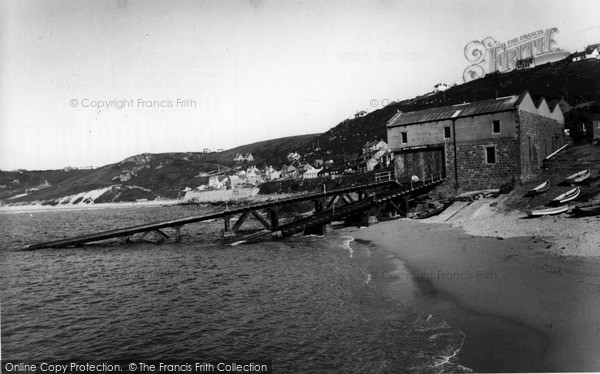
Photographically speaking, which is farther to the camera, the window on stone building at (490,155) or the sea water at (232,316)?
the window on stone building at (490,155)

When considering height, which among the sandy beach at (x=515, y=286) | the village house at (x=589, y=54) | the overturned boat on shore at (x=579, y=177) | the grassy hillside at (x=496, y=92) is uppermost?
the village house at (x=589, y=54)

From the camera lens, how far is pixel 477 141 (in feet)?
108

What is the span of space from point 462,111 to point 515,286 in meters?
26.5

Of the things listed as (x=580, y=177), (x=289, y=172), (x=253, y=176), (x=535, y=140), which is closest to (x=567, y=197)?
(x=580, y=177)

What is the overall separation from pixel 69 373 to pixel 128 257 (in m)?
16.4

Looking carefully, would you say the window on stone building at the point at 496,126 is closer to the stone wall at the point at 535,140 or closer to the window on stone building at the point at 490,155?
the window on stone building at the point at 490,155

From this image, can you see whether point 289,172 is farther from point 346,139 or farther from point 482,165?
point 482,165

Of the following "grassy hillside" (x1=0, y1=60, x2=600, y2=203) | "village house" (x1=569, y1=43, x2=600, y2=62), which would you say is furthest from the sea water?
"village house" (x1=569, y1=43, x2=600, y2=62)

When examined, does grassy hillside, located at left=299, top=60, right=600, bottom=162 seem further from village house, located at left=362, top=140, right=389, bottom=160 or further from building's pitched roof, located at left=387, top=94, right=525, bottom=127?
building's pitched roof, located at left=387, top=94, right=525, bottom=127

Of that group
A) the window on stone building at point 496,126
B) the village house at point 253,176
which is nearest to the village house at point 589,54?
Answer: the village house at point 253,176

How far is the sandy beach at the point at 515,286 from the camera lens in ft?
24.6

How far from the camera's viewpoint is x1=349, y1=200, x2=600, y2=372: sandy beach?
7.49 meters

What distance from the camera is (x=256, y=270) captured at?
59.0 ft

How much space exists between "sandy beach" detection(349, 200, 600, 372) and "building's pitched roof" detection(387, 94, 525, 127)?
47.9ft
